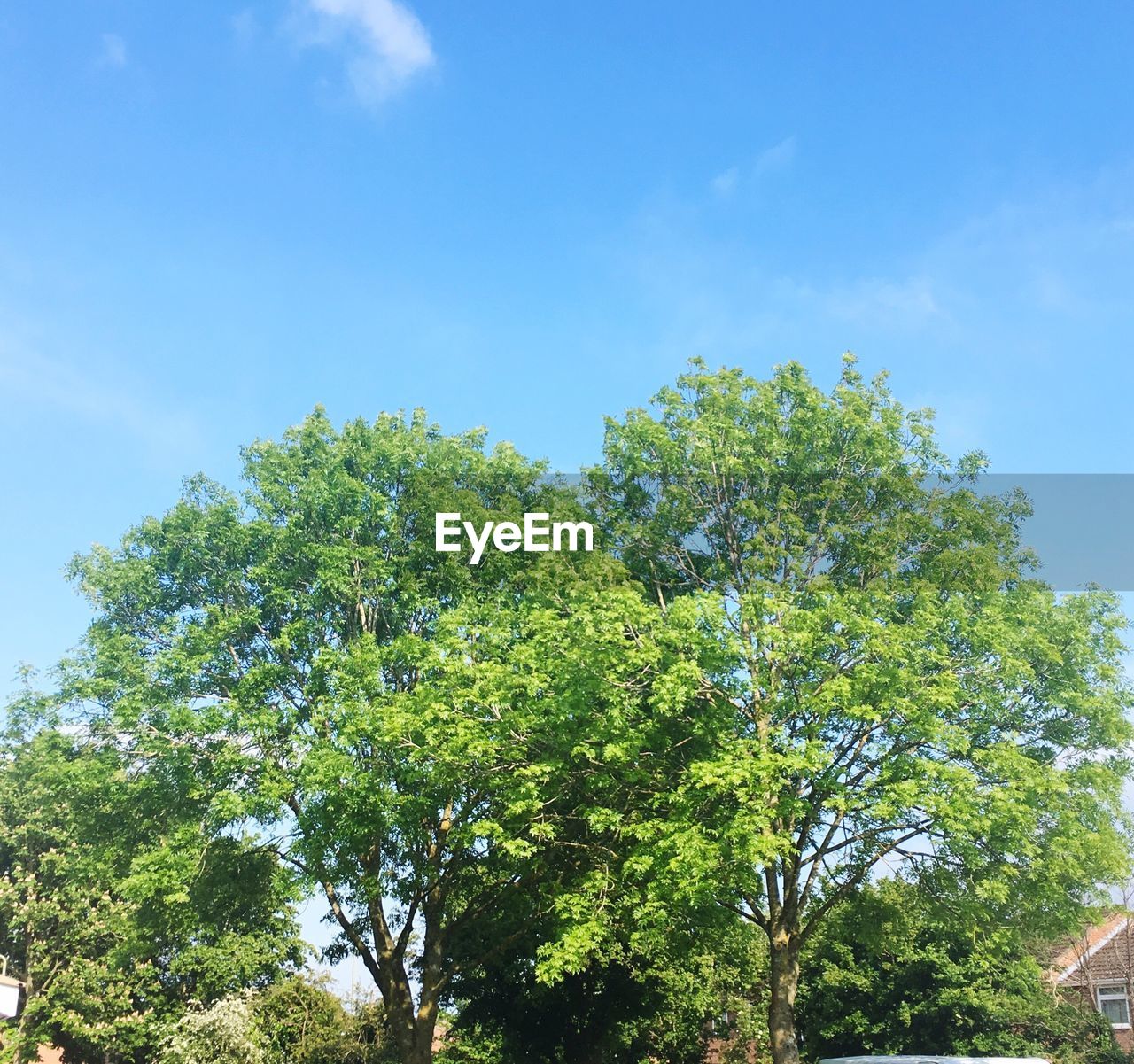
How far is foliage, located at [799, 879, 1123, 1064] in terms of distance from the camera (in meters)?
35.2

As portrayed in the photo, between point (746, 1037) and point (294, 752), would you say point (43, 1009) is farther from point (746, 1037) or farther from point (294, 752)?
point (746, 1037)

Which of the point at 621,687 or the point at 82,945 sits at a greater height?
the point at 621,687

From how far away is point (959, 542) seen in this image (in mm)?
22766

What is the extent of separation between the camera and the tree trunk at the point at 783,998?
819 inches

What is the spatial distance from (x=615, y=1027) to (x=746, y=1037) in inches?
371

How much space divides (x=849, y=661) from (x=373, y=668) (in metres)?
10.2

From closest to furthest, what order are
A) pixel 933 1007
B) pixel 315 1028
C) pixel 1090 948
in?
pixel 315 1028 → pixel 933 1007 → pixel 1090 948

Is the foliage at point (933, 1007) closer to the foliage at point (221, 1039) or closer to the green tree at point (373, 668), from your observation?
the green tree at point (373, 668)

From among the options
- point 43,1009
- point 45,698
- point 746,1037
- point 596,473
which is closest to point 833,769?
point 596,473

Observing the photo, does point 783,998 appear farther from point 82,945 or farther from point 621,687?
point 82,945

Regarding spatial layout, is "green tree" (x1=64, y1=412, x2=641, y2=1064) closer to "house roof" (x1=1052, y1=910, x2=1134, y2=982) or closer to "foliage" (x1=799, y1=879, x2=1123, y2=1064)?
"foliage" (x1=799, y1=879, x2=1123, y2=1064)

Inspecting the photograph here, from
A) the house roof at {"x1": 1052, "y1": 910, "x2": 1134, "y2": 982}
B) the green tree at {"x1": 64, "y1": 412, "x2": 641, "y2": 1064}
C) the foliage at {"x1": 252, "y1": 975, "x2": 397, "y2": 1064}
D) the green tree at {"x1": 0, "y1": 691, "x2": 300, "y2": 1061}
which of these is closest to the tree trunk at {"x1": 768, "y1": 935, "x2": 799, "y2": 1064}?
the green tree at {"x1": 64, "y1": 412, "x2": 641, "y2": 1064}

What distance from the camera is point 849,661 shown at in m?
20.4

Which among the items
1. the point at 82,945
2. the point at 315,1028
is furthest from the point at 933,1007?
the point at 82,945
